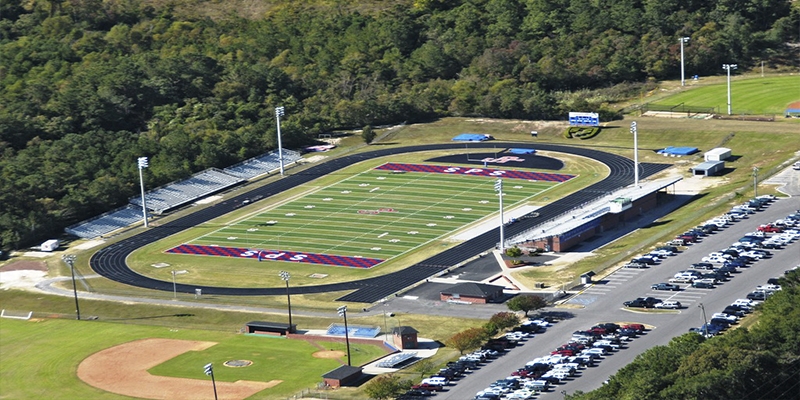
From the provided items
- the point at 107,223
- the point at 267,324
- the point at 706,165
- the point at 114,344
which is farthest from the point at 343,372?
the point at 706,165

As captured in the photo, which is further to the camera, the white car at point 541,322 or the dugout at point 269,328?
the dugout at point 269,328

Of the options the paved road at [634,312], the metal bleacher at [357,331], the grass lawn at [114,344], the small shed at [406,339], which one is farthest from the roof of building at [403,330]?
the paved road at [634,312]

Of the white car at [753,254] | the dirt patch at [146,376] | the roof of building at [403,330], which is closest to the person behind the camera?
the dirt patch at [146,376]

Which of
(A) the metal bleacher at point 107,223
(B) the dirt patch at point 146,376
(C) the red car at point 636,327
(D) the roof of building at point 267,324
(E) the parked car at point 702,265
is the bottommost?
(B) the dirt patch at point 146,376

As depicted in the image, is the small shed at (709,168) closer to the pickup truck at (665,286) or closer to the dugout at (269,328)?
the pickup truck at (665,286)

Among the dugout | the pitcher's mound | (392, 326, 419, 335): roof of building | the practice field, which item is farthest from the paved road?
the practice field

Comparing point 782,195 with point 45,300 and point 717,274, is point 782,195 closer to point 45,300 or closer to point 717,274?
point 717,274

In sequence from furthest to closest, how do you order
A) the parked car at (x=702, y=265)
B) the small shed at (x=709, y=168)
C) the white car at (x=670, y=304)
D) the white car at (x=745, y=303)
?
the small shed at (x=709, y=168) < the parked car at (x=702, y=265) < the white car at (x=670, y=304) < the white car at (x=745, y=303)

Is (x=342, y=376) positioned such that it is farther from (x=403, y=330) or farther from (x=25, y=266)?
(x=25, y=266)

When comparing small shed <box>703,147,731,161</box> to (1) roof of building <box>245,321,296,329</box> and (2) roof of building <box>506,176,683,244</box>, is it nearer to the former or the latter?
(2) roof of building <box>506,176,683,244</box>
